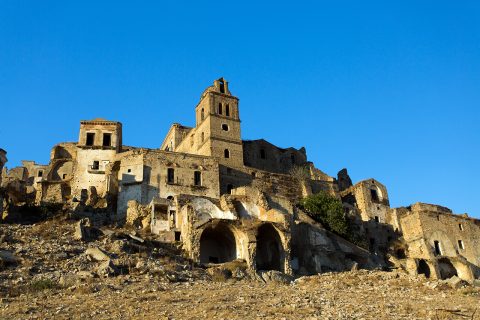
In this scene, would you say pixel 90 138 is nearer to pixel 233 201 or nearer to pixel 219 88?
pixel 219 88

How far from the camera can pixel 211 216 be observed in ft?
123

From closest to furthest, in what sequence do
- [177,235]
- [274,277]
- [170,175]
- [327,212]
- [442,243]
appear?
[274,277] < [177,235] < [327,212] < [170,175] < [442,243]

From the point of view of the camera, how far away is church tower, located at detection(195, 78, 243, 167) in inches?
2030

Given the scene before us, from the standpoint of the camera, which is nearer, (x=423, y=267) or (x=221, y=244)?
(x=221, y=244)

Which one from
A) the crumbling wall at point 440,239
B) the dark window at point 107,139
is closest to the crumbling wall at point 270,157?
the crumbling wall at point 440,239

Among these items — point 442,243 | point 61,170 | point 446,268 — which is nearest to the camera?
point 446,268

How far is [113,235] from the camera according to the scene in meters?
33.7

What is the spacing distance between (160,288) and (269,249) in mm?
14843

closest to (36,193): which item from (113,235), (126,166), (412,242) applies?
(126,166)

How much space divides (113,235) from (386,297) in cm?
1685

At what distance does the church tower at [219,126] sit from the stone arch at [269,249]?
13.7 m

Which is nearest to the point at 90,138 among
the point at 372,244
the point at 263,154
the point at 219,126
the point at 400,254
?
the point at 219,126

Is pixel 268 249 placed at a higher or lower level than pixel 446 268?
higher

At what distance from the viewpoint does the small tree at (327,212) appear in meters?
44.6
